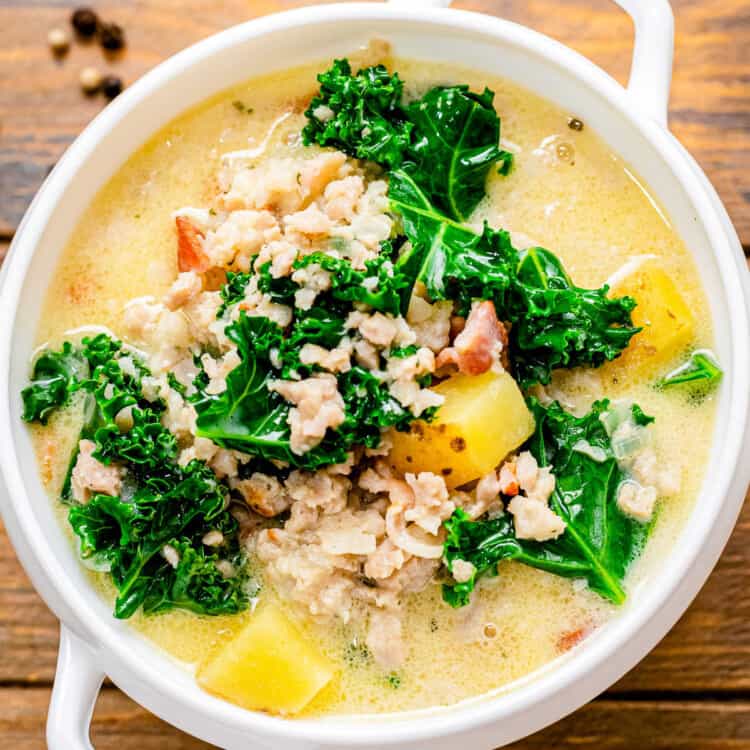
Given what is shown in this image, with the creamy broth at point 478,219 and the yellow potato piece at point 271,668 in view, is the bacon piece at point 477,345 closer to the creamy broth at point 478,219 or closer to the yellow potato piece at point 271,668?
the creamy broth at point 478,219

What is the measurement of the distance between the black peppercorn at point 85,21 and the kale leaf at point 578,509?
1.65 metres

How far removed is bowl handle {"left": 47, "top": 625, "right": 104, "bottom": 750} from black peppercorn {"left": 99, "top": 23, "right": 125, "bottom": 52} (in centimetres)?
157

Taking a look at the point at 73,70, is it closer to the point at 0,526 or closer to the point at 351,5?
the point at 351,5

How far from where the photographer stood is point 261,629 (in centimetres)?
205

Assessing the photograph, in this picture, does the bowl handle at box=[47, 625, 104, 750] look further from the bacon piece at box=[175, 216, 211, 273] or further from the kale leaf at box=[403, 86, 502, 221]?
the kale leaf at box=[403, 86, 502, 221]

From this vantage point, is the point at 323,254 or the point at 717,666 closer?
the point at 323,254

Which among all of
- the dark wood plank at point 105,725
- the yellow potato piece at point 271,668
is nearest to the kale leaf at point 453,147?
the yellow potato piece at point 271,668

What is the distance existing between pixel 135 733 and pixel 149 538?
34.6 inches

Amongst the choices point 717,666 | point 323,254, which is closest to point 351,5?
point 323,254

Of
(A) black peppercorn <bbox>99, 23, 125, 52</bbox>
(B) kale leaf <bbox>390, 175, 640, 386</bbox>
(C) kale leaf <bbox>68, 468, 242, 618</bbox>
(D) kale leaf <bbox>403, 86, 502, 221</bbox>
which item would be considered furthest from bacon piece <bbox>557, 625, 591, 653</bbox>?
(A) black peppercorn <bbox>99, 23, 125, 52</bbox>

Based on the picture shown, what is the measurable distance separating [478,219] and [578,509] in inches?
26.1

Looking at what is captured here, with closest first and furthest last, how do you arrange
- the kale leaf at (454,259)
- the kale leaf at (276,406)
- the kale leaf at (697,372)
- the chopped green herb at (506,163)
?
the kale leaf at (276,406) → the kale leaf at (454,259) → the kale leaf at (697,372) → the chopped green herb at (506,163)

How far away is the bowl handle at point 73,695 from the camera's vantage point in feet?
6.90

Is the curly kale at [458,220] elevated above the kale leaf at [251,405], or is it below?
above
